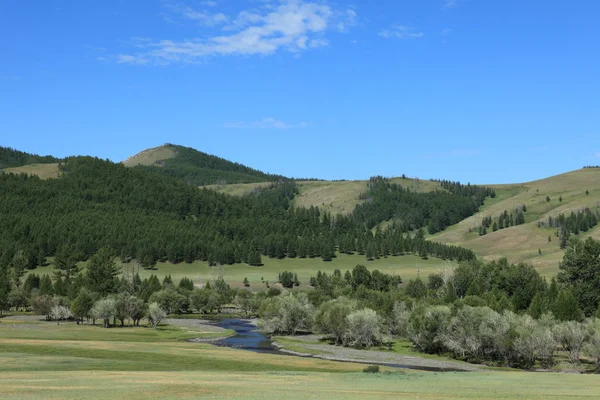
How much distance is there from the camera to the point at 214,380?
207ft

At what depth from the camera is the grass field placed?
50250mm

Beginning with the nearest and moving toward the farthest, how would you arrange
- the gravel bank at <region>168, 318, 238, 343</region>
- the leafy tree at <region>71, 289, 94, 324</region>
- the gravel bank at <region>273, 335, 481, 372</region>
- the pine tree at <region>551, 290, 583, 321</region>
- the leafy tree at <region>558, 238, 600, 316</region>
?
the gravel bank at <region>273, 335, 481, 372</region>, the pine tree at <region>551, 290, 583, 321</region>, the gravel bank at <region>168, 318, 238, 343</region>, the leafy tree at <region>558, 238, 600, 316</region>, the leafy tree at <region>71, 289, 94, 324</region>

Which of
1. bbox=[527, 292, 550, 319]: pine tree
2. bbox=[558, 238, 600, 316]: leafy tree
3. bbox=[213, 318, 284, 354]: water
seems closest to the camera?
bbox=[213, 318, 284, 354]: water

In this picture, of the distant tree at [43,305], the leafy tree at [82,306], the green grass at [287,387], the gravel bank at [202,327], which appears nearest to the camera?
Result: the green grass at [287,387]

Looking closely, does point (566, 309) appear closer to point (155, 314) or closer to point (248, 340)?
point (248, 340)

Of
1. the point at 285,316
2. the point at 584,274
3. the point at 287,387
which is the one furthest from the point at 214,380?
the point at 584,274

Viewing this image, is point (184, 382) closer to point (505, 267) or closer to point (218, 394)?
point (218, 394)

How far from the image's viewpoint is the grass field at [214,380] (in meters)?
50.2

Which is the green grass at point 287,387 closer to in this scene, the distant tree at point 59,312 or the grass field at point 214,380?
the grass field at point 214,380

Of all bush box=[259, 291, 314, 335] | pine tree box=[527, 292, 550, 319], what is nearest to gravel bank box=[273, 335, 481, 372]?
bush box=[259, 291, 314, 335]

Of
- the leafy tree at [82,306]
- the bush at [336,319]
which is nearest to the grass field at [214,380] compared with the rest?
the bush at [336,319]

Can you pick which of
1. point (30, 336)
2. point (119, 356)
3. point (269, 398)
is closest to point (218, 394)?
point (269, 398)

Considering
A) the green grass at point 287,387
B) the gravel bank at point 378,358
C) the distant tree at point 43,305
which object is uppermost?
the green grass at point 287,387

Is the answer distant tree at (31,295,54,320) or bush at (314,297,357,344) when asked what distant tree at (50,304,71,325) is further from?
bush at (314,297,357,344)
